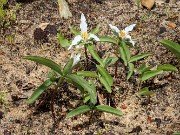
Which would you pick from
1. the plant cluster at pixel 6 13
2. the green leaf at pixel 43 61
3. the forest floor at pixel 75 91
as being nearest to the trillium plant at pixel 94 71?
the green leaf at pixel 43 61

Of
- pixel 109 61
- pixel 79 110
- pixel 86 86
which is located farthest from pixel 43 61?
pixel 109 61

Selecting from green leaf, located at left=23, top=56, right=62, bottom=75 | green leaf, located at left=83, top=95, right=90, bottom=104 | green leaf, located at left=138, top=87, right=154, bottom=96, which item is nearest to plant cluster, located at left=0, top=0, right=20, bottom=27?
green leaf, located at left=23, top=56, right=62, bottom=75

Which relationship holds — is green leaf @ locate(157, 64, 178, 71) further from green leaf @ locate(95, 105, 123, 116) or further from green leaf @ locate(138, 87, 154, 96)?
green leaf @ locate(95, 105, 123, 116)

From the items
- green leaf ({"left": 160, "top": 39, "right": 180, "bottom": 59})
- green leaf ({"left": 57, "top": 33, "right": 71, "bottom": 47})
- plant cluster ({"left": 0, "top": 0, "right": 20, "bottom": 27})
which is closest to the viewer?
green leaf ({"left": 160, "top": 39, "right": 180, "bottom": 59})

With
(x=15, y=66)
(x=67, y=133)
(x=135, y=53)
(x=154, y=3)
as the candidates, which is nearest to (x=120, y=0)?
(x=154, y=3)

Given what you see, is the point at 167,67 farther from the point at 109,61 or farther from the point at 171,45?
the point at 109,61
